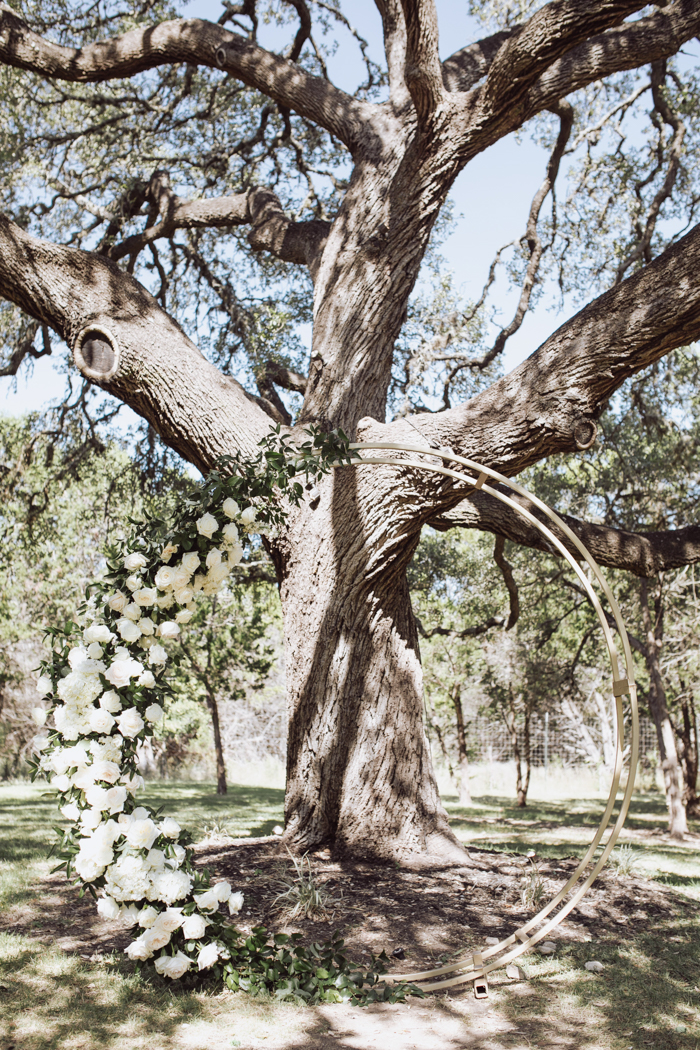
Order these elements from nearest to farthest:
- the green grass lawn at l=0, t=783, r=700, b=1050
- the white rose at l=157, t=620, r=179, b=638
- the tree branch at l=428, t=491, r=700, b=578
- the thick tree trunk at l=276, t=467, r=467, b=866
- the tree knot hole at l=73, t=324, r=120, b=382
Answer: the green grass lawn at l=0, t=783, r=700, b=1050
the white rose at l=157, t=620, r=179, b=638
the tree knot hole at l=73, t=324, r=120, b=382
the thick tree trunk at l=276, t=467, r=467, b=866
the tree branch at l=428, t=491, r=700, b=578

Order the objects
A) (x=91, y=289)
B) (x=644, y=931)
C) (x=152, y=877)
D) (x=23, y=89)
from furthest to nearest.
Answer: (x=23, y=89) < (x=91, y=289) < (x=644, y=931) < (x=152, y=877)

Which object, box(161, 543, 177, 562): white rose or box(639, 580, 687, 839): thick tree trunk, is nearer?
box(161, 543, 177, 562): white rose

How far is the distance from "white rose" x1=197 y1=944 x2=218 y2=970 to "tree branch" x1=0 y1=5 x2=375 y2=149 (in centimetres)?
569

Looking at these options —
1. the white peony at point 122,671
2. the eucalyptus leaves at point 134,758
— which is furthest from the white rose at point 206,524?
the white peony at point 122,671

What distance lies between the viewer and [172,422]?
16.6 feet

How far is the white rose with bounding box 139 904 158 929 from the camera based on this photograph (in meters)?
3.02

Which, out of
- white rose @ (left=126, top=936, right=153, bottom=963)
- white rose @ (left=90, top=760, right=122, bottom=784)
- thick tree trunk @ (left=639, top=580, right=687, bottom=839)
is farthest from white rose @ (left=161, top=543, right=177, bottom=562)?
thick tree trunk @ (left=639, top=580, right=687, bottom=839)

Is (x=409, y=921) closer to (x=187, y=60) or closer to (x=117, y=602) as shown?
(x=117, y=602)

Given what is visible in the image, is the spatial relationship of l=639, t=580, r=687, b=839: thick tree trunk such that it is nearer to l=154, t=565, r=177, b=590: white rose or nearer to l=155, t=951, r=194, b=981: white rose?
l=154, t=565, r=177, b=590: white rose

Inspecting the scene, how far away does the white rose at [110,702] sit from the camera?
3.20 metres

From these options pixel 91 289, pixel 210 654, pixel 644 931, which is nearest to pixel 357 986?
pixel 644 931

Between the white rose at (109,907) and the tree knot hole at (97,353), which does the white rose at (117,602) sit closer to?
the white rose at (109,907)

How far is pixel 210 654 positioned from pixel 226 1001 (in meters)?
8.73

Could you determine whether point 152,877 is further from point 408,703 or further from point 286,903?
point 408,703
